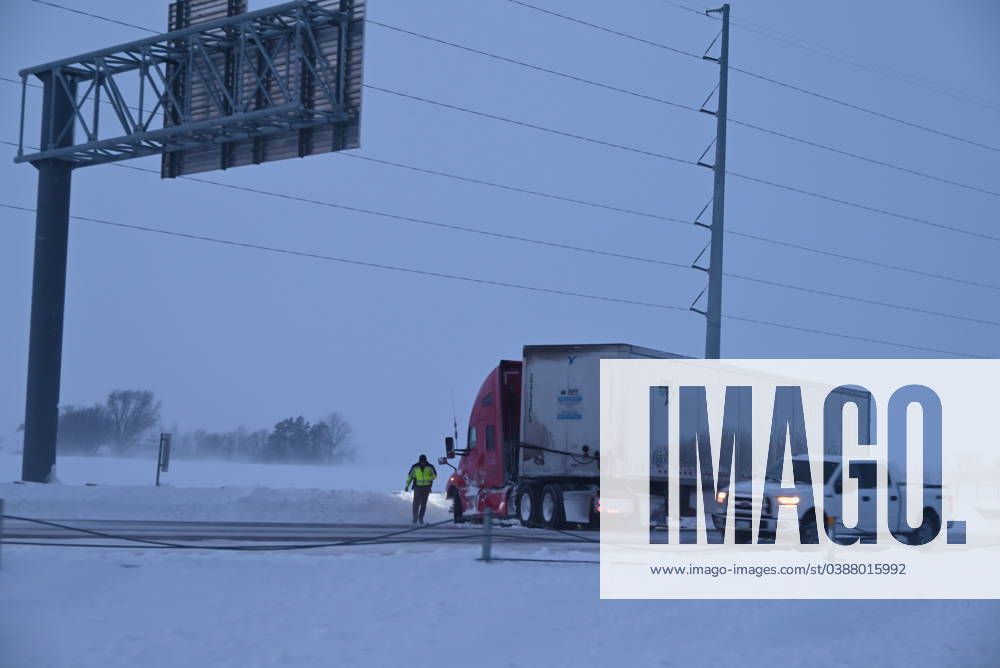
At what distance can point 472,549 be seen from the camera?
18.4 meters

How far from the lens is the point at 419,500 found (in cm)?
2967

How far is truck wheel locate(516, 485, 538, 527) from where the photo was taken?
2730cm

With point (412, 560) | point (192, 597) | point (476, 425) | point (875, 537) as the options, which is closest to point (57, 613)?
point (192, 597)

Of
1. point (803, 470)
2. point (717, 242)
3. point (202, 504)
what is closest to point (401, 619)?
point (803, 470)

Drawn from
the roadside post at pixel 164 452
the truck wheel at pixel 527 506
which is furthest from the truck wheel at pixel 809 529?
the roadside post at pixel 164 452

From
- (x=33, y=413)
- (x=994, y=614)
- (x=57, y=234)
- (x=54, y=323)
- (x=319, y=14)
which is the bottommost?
(x=994, y=614)

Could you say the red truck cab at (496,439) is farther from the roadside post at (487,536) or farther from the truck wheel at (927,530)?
the roadside post at (487,536)

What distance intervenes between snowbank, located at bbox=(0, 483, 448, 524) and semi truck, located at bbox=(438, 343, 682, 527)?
4.74m

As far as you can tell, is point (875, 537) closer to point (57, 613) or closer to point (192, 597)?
point (192, 597)

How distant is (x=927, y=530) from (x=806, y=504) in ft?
14.8

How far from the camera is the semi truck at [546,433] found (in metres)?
25.9

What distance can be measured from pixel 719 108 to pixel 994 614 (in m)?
23.4

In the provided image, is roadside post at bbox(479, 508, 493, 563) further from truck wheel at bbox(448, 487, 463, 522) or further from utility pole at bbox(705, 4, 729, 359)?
utility pole at bbox(705, 4, 729, 359)

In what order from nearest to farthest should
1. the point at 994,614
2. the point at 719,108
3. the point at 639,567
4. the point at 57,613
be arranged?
1. the point at 57,613
2. the point at 994,614
3. the point at 639,567
4. the point at 719,108
